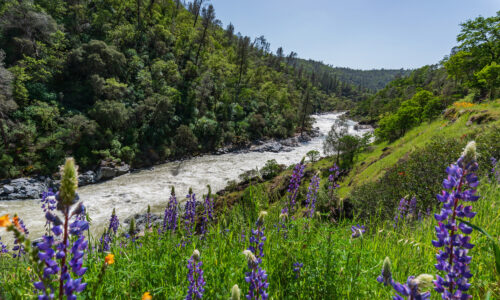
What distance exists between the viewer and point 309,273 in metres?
2.47

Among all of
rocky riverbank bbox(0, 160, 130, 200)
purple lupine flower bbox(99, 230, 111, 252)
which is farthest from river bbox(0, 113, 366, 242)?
purple lupine flower bbox(99, 230, 111, 252)

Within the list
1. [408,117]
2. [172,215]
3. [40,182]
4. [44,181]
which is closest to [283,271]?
[172,215]

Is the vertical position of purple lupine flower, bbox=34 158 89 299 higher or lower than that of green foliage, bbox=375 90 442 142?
lower

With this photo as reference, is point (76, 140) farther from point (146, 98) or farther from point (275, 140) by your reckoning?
point (275, 140)

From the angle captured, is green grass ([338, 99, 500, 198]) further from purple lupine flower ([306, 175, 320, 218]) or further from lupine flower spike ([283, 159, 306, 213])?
lupine flower spike ([283, 159, 306, 213])

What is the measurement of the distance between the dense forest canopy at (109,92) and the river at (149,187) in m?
3.21

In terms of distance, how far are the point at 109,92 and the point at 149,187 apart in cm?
1506

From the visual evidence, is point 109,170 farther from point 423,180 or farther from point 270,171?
point 423,180

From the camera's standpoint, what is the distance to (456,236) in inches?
49.8

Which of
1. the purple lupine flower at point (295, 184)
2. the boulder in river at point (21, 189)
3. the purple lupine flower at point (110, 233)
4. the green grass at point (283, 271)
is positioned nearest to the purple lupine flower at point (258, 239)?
the green grass at point (283, 271)

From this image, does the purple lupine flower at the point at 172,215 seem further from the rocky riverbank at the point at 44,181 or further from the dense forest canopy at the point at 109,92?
the dense forest canopy at the point at 109,92

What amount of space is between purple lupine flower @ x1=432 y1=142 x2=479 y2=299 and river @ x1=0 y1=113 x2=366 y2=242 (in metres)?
15.6

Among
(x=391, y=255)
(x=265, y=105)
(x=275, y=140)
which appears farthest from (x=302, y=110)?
(x=391, y=255)

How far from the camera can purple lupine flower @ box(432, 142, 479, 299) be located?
117 cm
